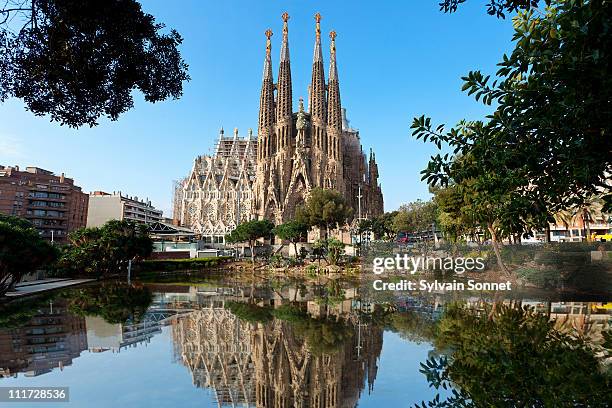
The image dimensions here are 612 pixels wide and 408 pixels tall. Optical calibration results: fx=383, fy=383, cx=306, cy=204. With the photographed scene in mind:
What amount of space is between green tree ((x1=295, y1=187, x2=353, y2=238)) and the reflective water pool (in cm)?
2877

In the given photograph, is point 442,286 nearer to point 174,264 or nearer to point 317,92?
point 174,264

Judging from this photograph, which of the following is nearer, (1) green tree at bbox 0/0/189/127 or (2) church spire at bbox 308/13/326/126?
(1) green tree at bbox 0/0/189/127

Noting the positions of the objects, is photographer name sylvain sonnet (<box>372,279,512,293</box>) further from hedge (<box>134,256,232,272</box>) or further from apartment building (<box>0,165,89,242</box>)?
apartment building (<box>0,165,89,242</box>)

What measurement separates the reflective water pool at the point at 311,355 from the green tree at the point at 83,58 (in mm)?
4121

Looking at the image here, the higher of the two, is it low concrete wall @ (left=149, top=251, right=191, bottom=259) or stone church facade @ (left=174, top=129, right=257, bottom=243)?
stone church facade @ (left=174, top=129, right=257, bottom=243)

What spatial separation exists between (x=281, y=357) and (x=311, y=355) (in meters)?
0.58

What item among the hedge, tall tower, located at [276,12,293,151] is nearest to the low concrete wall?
the hedge

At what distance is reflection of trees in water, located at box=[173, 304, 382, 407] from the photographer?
5680mm

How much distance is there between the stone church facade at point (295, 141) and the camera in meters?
65.1

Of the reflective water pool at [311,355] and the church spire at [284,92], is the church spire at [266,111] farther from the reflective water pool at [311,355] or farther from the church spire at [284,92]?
the reflective water pool at [311,355]

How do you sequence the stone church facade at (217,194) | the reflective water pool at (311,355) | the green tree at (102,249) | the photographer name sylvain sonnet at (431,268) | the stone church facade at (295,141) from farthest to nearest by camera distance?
1. the stone church facade at (217,194)
2. the stone church facade at (295,141)
3. the green tree at (102,249)
4. the photographer name sylvain sonnet at (431,268)
5. the reflective water pool at (311,355)

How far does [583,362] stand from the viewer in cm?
635

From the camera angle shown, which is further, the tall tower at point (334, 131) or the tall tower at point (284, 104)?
the tall tower at point (284, 104)

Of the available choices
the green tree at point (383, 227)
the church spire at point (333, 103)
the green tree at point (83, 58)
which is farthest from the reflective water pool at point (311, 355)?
the church spire at point (333, 103)
